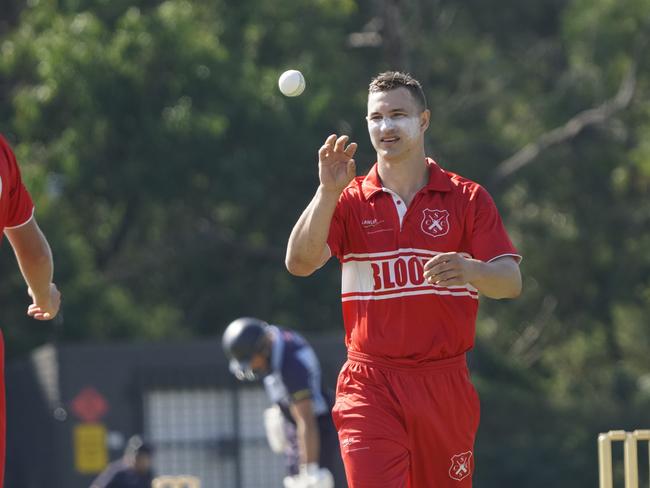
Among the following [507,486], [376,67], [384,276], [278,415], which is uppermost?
[376,67]

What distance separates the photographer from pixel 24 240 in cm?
641

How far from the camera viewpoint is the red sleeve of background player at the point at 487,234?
22.3 ft

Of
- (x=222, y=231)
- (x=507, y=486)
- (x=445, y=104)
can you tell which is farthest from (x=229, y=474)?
(x=445, y=104)

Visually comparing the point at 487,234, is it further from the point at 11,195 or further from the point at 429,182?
the point at 11,195

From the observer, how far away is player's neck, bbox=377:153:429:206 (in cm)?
701

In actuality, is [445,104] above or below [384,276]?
above

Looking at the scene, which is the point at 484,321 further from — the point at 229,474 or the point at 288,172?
the point at 229,474

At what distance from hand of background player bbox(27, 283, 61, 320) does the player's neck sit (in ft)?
4.85

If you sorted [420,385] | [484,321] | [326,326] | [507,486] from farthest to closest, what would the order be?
[484,321], [326,326], [507,486], [420,385]

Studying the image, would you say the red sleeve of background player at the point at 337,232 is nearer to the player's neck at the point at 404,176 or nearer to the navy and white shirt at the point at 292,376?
the player's neck at the point at 404,176

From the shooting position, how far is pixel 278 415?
→ 11359 mm

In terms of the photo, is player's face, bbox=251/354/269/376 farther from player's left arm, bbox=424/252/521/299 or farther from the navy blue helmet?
player's left arm, bbox=424/252/521/299

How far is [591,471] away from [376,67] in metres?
10.3

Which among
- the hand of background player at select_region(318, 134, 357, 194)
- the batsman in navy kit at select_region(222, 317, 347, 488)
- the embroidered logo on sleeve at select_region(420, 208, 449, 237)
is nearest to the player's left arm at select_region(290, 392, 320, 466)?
the batsman in navy kit at select_region(222, 317, 347, 488)
